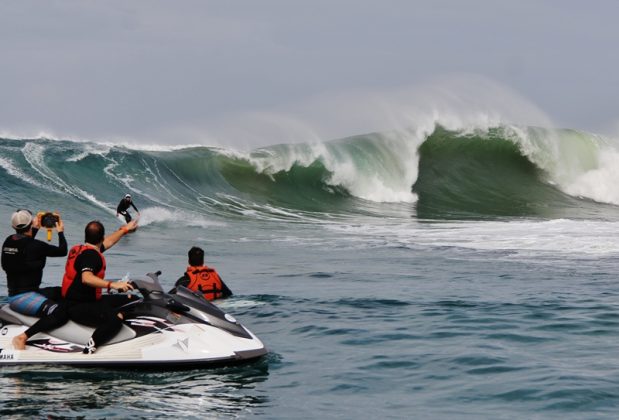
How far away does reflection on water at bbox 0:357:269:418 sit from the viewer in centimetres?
716

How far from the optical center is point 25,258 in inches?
339

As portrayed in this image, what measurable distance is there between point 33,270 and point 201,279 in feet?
9.77

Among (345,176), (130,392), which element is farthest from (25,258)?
(345,176)

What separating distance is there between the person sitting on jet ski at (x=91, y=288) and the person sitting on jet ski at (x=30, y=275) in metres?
0.17

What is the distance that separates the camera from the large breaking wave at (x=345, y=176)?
28469 mm

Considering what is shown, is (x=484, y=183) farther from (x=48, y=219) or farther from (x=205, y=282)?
(x=48, y=219)

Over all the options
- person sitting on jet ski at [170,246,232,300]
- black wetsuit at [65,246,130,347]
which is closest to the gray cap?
black wetsuit at [65,246,130,347]

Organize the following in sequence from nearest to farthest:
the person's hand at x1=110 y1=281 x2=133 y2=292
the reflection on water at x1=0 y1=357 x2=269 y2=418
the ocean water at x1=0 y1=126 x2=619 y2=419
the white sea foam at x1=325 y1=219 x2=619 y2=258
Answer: the reflection on water at x1=0 y1=357 x2=269 y2=418
the ocean water at x1=0 y1=126 x2=619 y2=419
the person's hand at x1=110 y1=281 x2=133 y2=292
the white sea foam at x1=325 y1=219 x2=619 y2=258

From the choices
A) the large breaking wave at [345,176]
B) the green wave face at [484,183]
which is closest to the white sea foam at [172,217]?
the large breaking wave at [345,176]

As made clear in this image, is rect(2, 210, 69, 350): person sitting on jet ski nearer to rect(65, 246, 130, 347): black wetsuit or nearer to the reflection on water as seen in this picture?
rect(65, 246, 130, 347): black wetsuit

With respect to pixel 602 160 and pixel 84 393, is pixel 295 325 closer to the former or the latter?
pixel 84 393

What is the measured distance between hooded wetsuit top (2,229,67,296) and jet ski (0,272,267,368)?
0.99ft

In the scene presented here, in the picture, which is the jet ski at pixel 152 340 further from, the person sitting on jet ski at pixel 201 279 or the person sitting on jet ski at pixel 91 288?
the person sitting on jet ski at pixel 201 279

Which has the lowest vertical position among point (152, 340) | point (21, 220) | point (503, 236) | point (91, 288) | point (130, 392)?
point (130, 392)
